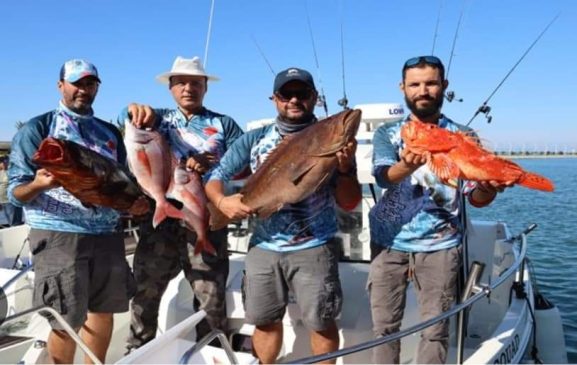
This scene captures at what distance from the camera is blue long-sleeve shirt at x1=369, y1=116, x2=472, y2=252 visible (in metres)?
3.41

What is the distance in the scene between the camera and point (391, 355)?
11.3ft

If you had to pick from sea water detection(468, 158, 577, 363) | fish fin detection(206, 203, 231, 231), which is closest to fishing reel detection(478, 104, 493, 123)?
sea water detection(468, 158, 577, 363)

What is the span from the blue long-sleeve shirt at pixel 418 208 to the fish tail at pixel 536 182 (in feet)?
2.57

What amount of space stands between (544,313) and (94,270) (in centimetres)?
587

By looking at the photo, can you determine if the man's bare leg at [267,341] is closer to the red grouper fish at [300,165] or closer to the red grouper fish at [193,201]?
the red grouper fish at [193,201]

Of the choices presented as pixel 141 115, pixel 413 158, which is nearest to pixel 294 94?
pixel 413 158

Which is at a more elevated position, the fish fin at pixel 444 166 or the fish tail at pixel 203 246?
the fish fin at pixel 444 166

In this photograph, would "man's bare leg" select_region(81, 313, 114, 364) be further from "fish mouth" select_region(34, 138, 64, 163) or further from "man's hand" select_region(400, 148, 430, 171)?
"man's hand" select_region(400, 148, 430, 171)

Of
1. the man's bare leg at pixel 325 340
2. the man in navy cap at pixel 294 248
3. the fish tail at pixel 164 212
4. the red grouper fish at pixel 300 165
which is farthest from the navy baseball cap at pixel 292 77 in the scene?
the man's bare leg at pixel 325 340

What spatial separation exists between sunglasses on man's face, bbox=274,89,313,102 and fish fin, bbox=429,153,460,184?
1.06 meters

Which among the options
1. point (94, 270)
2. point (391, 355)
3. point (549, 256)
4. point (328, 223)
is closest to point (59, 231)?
point (94, 270)

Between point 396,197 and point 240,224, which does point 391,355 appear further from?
point 240,224

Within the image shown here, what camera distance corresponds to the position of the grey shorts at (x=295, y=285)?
3367 mm

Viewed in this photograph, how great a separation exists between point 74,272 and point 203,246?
939mm
